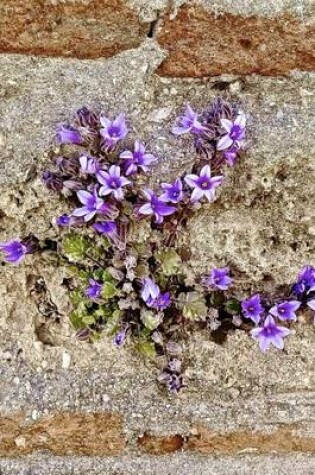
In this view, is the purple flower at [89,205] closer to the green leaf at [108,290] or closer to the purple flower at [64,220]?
the purple flower at [64,220]

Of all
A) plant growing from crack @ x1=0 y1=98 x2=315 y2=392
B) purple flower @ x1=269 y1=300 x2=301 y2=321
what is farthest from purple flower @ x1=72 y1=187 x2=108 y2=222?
purple flower @ x1=269 y1=300 x2=301 y2=321

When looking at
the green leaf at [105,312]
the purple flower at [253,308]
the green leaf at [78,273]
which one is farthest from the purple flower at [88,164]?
the purple flower at [253,308]

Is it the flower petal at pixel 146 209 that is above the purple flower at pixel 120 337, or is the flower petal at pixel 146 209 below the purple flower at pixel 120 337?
above

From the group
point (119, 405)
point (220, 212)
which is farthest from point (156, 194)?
point (119, 405)

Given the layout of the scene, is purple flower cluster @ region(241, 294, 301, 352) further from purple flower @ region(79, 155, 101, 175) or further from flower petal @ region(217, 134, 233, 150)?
purple flower @ region(79, 155, 101, 175)

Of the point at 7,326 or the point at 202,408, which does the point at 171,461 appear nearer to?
the point at 202,408

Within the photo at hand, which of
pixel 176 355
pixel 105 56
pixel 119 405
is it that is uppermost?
pixel 105 56
